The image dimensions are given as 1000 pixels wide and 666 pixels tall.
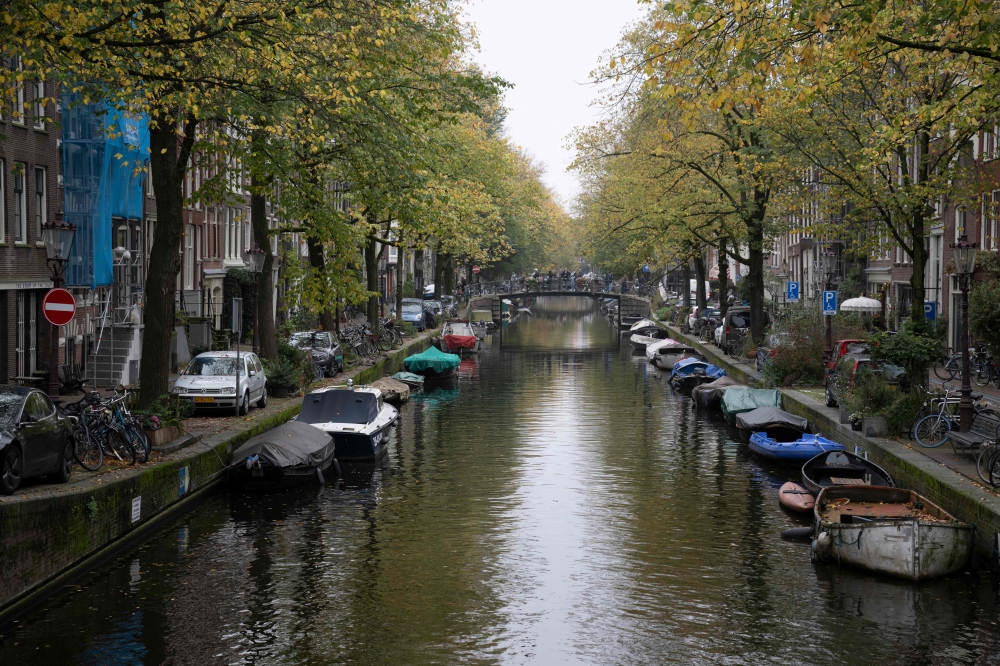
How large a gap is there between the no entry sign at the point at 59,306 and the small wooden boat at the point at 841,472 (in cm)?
1406

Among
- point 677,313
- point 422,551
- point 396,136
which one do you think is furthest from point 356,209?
point 677,313

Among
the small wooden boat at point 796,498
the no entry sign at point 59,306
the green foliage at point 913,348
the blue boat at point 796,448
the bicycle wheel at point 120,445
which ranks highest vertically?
the no entry sign at point 59,306

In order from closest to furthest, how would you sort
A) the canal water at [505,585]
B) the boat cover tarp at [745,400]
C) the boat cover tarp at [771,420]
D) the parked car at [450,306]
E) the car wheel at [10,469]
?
the canal water at [505,585] < the car wheel at [10,469] < the boat cover tarp at [771,420] < the boat cover tarp at [745,400] < the parked car at [450,306]

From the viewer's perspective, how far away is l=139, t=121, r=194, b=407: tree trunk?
2403 cm

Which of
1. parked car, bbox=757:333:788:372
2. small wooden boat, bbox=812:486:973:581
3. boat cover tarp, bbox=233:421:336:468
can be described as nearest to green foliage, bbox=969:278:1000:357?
small wooden boat, bbox=812:486:973:581

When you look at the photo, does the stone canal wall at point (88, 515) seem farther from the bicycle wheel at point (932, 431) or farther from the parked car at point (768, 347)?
the parked car at point (768, 347)

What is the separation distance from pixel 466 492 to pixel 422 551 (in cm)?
545

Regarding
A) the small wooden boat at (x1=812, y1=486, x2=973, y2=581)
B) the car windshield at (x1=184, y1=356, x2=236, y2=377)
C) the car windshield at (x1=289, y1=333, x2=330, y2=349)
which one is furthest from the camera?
the car windshield at (x1=289, y1=333, x2=330, y2=349)

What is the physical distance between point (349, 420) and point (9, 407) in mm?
12521

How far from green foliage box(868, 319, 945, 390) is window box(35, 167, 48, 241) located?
74.3ft

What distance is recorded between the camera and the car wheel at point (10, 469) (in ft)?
56.6

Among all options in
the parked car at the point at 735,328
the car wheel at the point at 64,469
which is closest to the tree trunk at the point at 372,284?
the parked car at the point at 735,328

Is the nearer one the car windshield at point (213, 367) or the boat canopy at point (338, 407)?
the boat canopy at point (338, 407)

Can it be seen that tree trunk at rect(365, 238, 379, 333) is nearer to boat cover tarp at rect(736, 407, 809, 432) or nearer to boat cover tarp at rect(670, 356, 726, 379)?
boat cover tarp at rect(670, 356, 726, 379)
